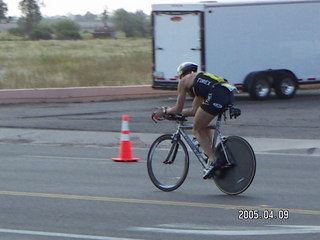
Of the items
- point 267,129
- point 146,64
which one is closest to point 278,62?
point 267,129

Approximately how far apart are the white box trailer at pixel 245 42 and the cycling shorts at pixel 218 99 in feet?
49.3

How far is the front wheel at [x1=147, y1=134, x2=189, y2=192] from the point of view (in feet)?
34.0

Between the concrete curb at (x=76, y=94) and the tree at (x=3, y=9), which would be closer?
the concrete curb at (x=76, y=94)

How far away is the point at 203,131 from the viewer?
1010cm

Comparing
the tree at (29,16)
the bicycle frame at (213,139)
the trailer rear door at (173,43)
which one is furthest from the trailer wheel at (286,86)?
the tree at (29,16)

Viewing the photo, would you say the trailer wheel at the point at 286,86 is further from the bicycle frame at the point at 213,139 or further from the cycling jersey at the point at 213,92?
the cycling jersey at the point at 213,92

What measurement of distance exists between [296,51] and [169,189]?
658 inches

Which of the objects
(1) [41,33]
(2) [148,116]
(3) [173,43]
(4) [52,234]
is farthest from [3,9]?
(4) [52,234]

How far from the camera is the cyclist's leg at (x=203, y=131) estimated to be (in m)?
9.98

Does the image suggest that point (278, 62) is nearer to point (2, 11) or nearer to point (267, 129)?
point (267, 129)

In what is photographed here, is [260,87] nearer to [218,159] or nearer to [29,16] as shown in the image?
[218,159]

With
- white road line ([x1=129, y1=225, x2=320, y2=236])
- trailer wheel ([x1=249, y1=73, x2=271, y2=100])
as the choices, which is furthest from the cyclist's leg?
trailer wheel ([x1=249, y1=73, x2=271, y2=100])

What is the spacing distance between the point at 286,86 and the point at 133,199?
17.1m

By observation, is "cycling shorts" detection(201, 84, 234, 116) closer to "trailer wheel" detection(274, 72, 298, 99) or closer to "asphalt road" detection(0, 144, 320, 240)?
"asphalt road" detection(0, 144, 320, 240)
